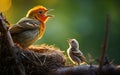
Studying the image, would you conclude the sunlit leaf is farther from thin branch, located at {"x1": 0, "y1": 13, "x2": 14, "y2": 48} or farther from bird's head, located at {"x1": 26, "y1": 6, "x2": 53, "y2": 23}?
thin branch, located at {"x1": 0, "y1": 13, "x2": 14, "y2": 48}

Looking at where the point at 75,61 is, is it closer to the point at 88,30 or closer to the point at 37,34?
the point at 37,34

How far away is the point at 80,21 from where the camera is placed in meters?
16.8

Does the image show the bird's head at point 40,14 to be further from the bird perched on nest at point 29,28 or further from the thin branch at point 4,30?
the thin branch at point 4,30

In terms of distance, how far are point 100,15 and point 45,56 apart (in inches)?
312

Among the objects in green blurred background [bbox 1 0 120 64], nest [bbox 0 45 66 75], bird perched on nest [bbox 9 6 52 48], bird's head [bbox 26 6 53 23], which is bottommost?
nest [bbox 0 45 66 75]

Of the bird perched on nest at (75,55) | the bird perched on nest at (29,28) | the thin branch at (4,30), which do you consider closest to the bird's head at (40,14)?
the bird perched on nest at (29,28)

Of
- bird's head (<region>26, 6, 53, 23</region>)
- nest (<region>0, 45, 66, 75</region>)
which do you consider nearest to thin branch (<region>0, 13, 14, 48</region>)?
nest (<region>0, 45, 66, 75</region>)

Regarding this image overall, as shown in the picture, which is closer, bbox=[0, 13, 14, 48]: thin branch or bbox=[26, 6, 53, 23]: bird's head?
bbox=[0, 13, 14, 48]: thin branch

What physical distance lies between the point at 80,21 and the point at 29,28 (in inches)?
236

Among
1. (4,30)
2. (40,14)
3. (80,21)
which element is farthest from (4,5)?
(4,30)

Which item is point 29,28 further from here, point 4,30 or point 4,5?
point 4,5

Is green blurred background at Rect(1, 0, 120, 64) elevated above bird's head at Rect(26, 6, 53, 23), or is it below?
above

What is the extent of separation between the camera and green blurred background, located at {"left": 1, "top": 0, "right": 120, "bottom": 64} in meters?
16.4

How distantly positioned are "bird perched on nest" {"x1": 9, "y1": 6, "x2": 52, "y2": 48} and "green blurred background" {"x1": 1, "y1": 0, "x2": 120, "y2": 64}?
14.0 ft
